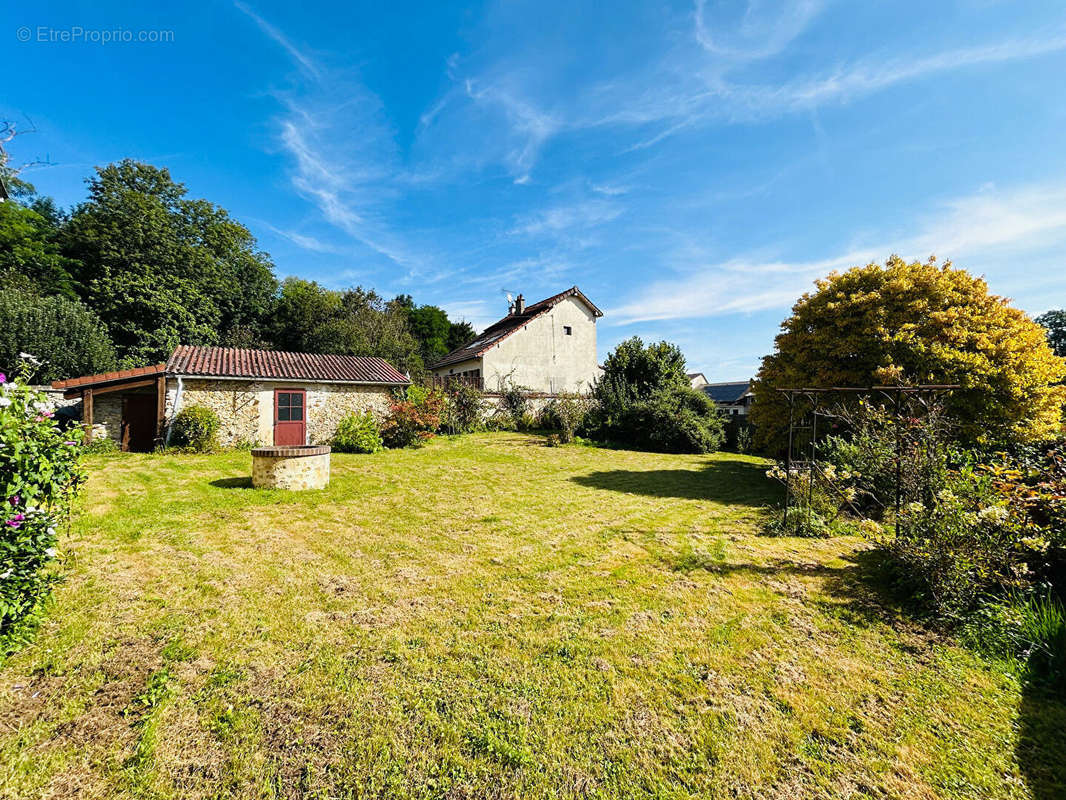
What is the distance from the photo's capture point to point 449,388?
56.7 ft

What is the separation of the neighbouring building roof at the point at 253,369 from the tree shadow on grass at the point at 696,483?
932cm

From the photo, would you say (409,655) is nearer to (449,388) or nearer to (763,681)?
(763,681)

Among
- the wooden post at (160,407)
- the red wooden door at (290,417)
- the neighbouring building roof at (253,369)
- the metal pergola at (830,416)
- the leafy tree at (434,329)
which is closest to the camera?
the metal pergola at (830,416)

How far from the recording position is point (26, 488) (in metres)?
2.53

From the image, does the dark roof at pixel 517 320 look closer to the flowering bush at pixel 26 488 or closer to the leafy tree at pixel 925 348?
the leafy tree at pixel 925 348

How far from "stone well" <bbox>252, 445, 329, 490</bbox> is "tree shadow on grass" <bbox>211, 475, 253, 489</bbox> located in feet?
0.90

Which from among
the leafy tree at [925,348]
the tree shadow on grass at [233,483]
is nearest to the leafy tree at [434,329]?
the tree shadow on grass at [233,483]

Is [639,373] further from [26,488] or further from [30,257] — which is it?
[30,257]

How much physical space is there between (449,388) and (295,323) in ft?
52.9

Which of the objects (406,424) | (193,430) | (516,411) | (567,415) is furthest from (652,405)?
(193,430)

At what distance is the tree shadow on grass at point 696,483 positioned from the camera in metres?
8.03

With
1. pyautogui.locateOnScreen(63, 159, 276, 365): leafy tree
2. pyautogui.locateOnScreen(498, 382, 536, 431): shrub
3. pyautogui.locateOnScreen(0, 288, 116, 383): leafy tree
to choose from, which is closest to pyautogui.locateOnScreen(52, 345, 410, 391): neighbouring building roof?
pyautogui.locateOnScreen(0, 288, 116, 383): leafy tree

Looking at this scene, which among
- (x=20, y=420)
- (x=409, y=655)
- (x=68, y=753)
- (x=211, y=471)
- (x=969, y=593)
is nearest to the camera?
(x=68, y=753)

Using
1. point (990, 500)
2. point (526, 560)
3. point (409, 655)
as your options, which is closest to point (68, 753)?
point (409, 655)
